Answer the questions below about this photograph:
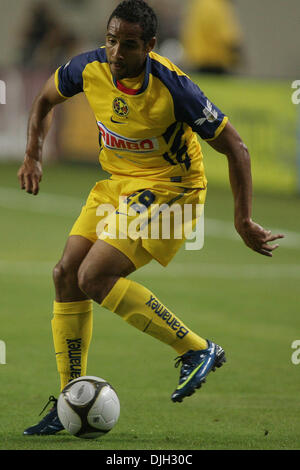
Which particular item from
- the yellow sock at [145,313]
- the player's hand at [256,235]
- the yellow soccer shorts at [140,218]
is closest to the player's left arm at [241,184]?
the player's hand at [256,235]

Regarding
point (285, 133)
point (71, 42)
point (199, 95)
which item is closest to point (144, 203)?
point (199, 95)

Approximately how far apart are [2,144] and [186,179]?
45.8 ft

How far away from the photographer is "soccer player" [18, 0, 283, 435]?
5.50 meters

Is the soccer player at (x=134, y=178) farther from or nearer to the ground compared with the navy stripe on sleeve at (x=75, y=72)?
nearer to the ground

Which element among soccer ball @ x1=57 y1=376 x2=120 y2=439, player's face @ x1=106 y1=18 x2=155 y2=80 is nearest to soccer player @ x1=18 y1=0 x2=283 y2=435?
player's face @ x1=106 y1=18 x2=155 y2=80

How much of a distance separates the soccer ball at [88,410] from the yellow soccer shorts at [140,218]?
718 millimetres

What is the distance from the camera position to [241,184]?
5.67m

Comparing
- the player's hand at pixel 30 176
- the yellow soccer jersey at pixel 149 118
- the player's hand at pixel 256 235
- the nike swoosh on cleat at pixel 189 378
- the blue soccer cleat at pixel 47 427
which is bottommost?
the blue soccer cleat at pixel 47 427

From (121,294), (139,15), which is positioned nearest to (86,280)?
(121,294)

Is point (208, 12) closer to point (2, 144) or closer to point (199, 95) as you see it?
point (2, 144)

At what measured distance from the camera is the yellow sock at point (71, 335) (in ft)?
19.1

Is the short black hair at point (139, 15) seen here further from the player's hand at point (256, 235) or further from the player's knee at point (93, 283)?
the player's knee at point (93, 283)

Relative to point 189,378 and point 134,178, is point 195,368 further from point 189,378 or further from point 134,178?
point 134,178

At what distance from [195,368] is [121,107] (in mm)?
1441
